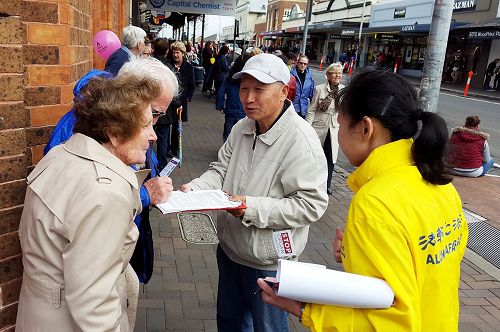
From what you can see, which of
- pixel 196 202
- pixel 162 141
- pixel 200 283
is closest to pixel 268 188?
pixel 196 202

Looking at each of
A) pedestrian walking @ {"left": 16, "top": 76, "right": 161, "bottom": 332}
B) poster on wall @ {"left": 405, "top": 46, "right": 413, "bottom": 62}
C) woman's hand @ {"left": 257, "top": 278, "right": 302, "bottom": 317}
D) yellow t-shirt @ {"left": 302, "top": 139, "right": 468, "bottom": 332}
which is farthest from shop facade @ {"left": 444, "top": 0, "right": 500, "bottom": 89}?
pedestrian walking @ {"left": 16, "top": 76, "right": 161, "bottom": 332}

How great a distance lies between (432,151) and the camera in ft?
4.95

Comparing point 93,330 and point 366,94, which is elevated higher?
point 366,94

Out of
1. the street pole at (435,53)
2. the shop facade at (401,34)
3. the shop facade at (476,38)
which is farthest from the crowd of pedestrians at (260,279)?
the shop facade at (401,34)

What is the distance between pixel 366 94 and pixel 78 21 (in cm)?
153

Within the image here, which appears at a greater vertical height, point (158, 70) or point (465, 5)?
point (465, 5)

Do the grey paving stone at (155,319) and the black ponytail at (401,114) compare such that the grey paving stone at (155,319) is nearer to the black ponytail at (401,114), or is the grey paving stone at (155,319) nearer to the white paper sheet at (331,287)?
the white paper sheet at (331,287)

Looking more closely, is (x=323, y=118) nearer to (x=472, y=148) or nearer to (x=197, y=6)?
(x=472, y=148)

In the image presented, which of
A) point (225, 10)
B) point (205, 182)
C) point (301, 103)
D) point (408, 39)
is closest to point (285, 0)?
point (408, 39)

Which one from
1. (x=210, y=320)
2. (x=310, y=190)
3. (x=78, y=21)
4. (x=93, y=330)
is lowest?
(x=210, y=320)

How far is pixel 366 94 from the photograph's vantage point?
1.58 metres

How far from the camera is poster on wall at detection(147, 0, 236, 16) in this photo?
46.2 ft

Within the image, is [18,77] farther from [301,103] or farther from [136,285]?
[301,103]

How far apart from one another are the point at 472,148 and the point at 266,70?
6478mm
